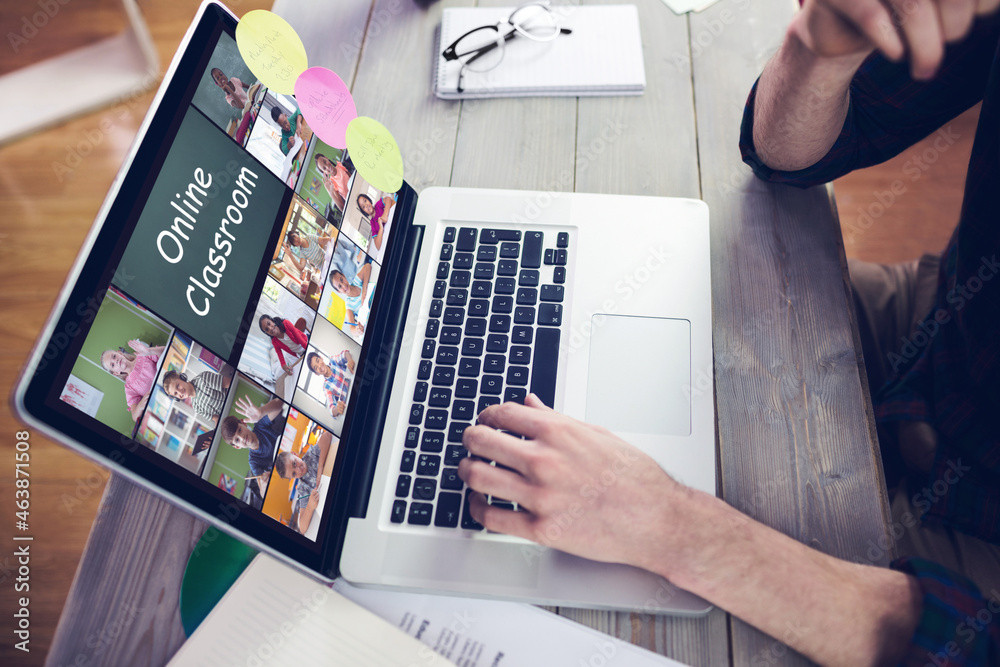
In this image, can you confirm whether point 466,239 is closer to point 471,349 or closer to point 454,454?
point 471,349

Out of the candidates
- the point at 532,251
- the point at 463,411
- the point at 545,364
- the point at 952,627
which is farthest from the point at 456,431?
the point at 952,627

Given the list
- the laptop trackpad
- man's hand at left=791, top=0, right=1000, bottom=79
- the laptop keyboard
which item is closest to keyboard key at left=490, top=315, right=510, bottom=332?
the laptop keyboard

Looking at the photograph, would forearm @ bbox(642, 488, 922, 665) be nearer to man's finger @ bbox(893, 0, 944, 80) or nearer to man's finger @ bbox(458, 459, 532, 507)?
man's finger @ bbox(458, 459, 532, 507)

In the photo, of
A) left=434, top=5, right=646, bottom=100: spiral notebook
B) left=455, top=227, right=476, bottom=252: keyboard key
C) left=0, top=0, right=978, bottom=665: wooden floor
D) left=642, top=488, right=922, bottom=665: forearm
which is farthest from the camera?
left=0, top=0, right=978, bottom=665: wooden floor

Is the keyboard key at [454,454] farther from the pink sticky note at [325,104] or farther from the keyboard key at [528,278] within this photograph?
the pink sticky note at [325,104]

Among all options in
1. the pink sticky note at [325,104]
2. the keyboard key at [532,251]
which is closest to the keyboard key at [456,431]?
the keyboard key at [532,251]

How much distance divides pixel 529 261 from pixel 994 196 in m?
0.53

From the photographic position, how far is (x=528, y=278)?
0.72m

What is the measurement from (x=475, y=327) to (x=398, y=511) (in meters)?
0.22

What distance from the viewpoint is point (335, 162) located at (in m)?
0.68

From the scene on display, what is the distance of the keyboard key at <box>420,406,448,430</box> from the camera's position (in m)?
0.64

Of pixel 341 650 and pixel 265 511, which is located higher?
pixel 265 511

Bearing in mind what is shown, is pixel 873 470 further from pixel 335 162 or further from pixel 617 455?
pixel 335 162

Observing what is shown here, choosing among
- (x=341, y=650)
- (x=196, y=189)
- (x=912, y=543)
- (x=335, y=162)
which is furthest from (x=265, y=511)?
(x=912, y=543)
